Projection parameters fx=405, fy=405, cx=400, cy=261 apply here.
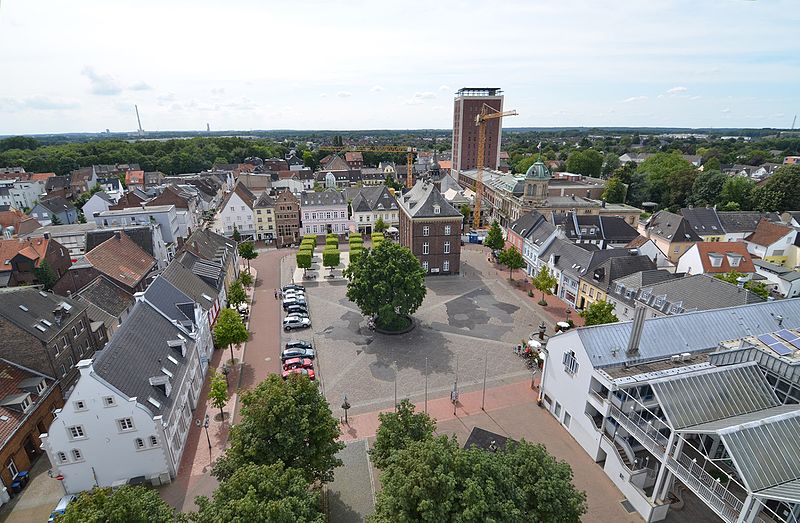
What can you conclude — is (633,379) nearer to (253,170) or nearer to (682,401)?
(682,401)

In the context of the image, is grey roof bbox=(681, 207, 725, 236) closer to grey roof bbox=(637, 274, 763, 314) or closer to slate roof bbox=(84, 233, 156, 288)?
grey roof bbox=(637, 274, 763, 314)

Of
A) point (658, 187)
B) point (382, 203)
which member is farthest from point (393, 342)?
point (658, 187)

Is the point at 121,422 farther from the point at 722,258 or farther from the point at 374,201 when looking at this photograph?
the point at 374,201

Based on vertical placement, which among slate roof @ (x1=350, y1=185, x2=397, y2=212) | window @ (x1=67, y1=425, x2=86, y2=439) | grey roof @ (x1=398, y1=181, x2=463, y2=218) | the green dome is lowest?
window @ (x1=67, y1=425, x2=86, y2=439)

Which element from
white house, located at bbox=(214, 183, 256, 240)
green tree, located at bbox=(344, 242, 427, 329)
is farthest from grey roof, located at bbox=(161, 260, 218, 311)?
white house, located at bbox=(214, 183, 256, 240)

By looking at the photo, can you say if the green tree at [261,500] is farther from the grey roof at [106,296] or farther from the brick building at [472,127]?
the brick building at [472,127]
